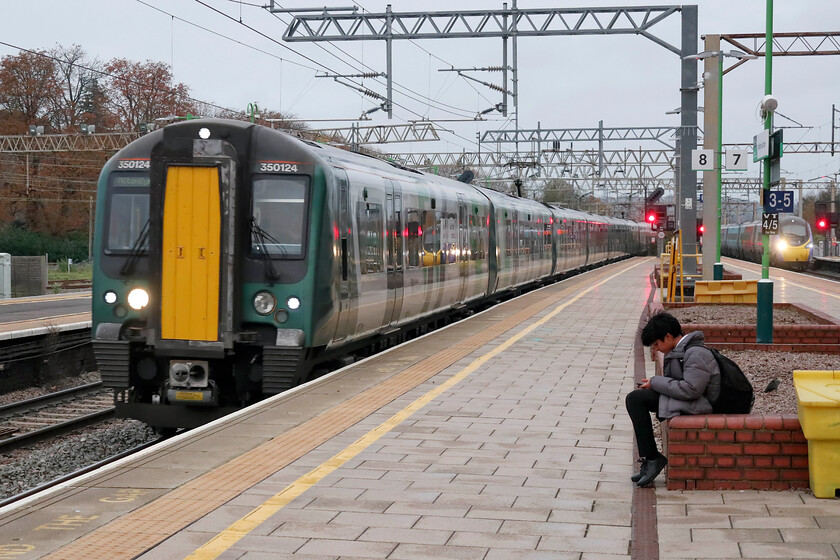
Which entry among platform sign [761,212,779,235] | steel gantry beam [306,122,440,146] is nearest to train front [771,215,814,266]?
steel gantry beam [306,122,440,146]

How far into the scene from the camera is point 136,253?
11.1 m

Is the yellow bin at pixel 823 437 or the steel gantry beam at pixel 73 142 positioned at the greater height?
the steel gantry beam at pixel 73 142

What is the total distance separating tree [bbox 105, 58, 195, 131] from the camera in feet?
176

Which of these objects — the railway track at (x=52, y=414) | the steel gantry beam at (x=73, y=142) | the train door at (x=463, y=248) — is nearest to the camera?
the railway track at (x=52, y=414)

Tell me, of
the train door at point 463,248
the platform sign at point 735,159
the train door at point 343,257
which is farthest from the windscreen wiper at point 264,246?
the platform sign at point 735,159

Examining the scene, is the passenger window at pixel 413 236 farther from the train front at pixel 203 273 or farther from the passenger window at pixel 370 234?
the train front at pixel 203 273

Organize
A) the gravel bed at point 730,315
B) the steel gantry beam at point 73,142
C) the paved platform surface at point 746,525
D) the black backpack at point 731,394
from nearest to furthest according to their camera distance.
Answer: the paved platform surface at point 746,525 < the black backpack at point 731,394 < the gravel bed at point 730,315 < the steel gantry beam at point 73,142

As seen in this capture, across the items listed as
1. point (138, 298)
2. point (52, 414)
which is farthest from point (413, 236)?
point (138, 298)

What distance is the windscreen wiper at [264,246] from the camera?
11.0 metres

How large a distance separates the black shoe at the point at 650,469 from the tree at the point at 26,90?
50967 millimetres

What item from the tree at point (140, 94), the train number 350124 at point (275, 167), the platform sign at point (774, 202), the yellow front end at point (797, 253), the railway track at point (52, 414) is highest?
the tree at point (140, 94)

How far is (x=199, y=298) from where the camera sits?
10.9 meters

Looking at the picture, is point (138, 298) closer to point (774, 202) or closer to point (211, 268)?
point (211, 268)

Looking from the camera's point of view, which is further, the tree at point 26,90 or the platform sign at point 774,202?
the tree at point 26,90
